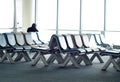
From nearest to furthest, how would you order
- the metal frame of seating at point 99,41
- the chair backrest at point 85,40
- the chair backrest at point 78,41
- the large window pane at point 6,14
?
the chair backrest at point 78,41
the chair backrest at point 85,40
the metal frame of seating at point 99,41
the large window pane at point 6,14

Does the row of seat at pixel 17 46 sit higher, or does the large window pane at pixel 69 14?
the large window pane at pixel 69 14

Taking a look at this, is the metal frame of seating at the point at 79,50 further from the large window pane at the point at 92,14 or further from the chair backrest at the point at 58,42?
the large window pane at the point at 92,14

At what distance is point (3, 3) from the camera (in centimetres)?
1305

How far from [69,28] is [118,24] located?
215cm

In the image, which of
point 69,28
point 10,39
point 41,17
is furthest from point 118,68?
point 41,17

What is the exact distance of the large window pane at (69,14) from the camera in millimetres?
13727

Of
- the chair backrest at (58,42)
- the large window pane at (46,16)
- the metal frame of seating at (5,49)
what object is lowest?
the metal frame of seating at (5,49)

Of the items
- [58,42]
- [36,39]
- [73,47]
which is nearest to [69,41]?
[73,47]

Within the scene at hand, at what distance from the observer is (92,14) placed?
13.6 meters

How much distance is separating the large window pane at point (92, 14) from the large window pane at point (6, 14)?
3083 mm

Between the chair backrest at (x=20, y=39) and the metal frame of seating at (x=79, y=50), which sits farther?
the chair backrest at (x=20, y=39)

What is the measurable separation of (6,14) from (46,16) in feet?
6.23

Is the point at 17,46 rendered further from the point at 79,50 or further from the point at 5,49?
the point at 79,50

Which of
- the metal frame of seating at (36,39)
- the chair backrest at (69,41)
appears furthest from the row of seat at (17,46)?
the chair backrest at (69,41)
